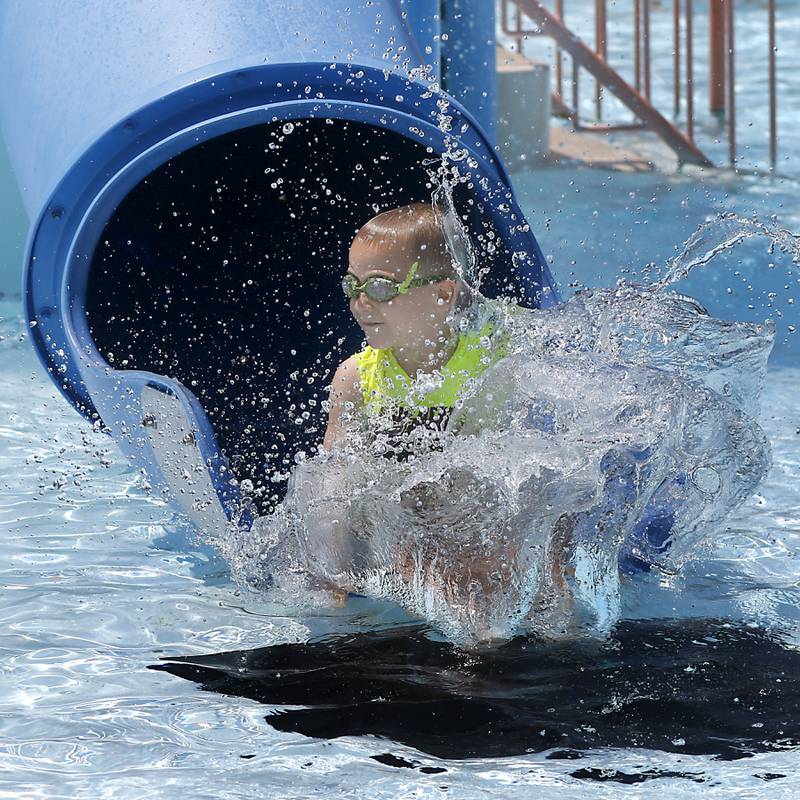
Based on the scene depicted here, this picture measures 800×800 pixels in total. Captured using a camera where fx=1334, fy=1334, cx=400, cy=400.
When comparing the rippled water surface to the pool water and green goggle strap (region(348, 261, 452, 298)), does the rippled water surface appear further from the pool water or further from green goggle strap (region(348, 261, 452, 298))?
green goggle strap (region(348, 261, 452, 298))

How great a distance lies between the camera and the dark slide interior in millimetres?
3381

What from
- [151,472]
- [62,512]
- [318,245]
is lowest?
[62,512]

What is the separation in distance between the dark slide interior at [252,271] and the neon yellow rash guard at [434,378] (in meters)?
0.50

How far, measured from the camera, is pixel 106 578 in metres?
2.85

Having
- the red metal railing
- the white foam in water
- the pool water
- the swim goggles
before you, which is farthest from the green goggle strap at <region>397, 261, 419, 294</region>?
the red metal railing

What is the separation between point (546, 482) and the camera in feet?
7.68

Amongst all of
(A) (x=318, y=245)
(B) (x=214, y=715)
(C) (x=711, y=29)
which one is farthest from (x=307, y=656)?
(C) (x=711, y=29)

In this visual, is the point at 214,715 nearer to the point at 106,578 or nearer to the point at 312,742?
the point at 312,742

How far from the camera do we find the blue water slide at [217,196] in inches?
108

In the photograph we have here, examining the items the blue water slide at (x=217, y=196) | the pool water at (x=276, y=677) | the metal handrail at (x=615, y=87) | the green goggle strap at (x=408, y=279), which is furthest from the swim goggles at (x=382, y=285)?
the metal handrail at (x=615, y=87)

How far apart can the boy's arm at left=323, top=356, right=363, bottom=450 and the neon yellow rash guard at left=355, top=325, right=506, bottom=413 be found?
0.02 meters

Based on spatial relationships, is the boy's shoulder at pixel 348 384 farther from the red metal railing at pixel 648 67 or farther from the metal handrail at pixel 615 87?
the metal handrail at pixel 615 87

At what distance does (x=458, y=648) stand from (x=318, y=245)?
1553 millimetres

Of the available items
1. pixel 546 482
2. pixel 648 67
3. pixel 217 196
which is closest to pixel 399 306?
pixel 546 482
